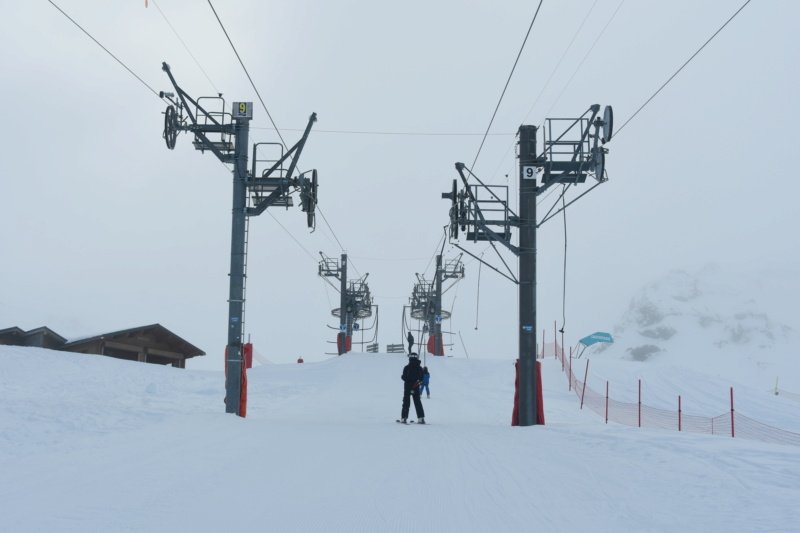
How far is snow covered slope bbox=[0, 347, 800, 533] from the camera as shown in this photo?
646 cm

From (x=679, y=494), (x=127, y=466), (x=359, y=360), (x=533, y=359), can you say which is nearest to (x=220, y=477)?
(x=127, y=466)

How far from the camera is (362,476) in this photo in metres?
8.77

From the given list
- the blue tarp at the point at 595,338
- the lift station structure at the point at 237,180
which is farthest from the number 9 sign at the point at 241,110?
the blue tarp at the point at 595,338

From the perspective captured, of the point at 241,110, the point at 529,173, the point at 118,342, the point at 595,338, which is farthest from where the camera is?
the point at 595,338

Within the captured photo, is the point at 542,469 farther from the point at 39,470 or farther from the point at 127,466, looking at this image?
the point at 39,470

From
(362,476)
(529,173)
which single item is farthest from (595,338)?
(362,476)

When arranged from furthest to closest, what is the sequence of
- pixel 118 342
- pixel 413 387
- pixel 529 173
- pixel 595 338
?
pixel 595 338 < pixel 118 342 < pixel 529 173 < pixel 413 387

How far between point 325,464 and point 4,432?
456 centimetres

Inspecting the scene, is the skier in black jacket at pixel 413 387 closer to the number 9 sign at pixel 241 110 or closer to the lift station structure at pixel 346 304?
the number 9 sign at pixel 241 110

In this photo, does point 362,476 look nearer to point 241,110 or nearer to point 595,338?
point 241,110

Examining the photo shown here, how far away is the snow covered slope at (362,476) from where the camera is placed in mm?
6465

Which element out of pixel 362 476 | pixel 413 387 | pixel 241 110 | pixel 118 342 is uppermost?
pixel 241 110

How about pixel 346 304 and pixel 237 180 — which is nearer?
pixel 237 180

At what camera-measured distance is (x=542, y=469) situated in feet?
31.3
